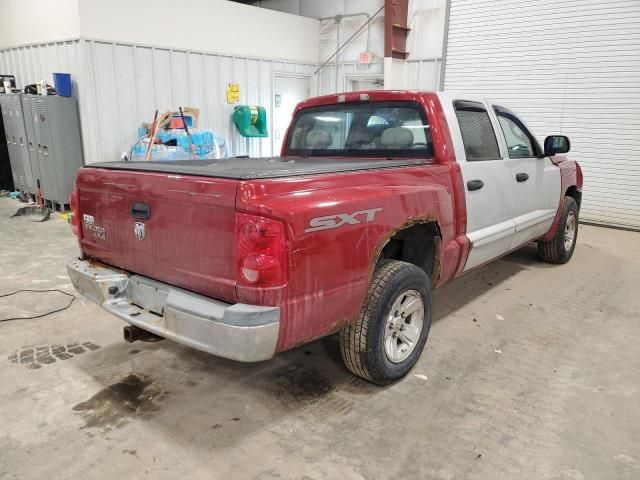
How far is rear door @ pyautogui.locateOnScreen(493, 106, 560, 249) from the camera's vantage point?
4176 mm

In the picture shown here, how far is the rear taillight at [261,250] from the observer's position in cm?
206

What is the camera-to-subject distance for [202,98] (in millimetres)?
9586

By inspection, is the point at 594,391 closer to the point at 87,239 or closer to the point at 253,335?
the point at 253,335

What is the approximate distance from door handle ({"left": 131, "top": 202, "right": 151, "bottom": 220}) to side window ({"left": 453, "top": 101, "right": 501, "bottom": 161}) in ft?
7.49

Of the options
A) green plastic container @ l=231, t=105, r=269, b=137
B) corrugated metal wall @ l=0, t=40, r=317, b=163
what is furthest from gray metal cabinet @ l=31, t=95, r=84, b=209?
green plastic container @ l=231, t=105, r=269, b=137

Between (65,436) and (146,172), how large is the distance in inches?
56.5

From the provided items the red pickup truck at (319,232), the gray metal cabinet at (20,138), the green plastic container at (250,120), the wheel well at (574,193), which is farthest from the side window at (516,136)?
the gray metal cabinet at (20,138)

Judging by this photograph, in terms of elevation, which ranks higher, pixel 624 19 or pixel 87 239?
pixel 624 19

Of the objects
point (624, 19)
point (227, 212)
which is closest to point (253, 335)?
point (227, 212)

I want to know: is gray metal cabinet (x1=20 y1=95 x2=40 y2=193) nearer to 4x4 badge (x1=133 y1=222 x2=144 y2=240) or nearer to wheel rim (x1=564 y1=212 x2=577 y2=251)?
4x4 badge (x1=133 y1=222 x2=144 y2=240)

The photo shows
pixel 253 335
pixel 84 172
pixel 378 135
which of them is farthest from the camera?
pixel 378 135

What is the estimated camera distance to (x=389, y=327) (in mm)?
2885

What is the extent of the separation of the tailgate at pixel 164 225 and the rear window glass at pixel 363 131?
1.76 meters

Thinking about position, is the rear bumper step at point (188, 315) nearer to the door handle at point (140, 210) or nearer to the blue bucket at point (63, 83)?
the door handle at point (140, 210)
